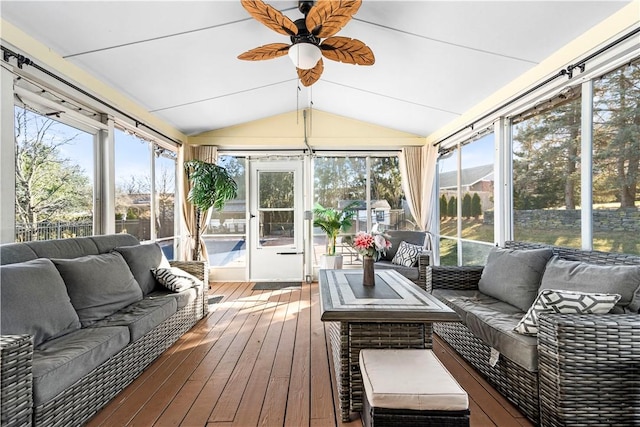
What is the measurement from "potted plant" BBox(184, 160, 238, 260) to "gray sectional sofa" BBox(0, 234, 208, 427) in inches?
71.1

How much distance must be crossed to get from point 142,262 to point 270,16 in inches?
94.3

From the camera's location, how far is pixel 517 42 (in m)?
2.64

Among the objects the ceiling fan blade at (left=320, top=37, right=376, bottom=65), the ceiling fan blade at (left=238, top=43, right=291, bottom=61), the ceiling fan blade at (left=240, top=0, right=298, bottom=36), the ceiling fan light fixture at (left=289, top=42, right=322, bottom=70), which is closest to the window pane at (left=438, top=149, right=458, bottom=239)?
the ceiling fan blade at (left=320, top=37, right=376, bottom=65)

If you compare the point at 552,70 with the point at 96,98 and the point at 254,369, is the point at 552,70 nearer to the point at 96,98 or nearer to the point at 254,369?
the point at 254,369

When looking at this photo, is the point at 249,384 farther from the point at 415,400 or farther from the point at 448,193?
→ the point at 448,193

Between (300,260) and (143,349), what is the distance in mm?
3459

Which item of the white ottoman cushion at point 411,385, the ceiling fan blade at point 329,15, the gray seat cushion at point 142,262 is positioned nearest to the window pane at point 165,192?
the gray seat cushion at point 142,262

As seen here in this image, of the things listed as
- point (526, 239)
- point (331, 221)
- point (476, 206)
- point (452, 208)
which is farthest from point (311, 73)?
point (452, 208)

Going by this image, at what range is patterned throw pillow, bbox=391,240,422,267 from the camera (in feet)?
13.8

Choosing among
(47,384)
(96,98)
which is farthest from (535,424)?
(96,98)

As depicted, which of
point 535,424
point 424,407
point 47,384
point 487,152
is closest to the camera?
point 424,407

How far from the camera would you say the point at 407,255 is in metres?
4.30

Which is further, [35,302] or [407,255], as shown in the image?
[407,255]

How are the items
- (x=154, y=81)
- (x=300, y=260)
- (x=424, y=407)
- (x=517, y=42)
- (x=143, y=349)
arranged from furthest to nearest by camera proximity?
(x=300, y=260), (x=154, y=81), (x=517, y=42), (x=143, y=349), (x=424, y=407)
